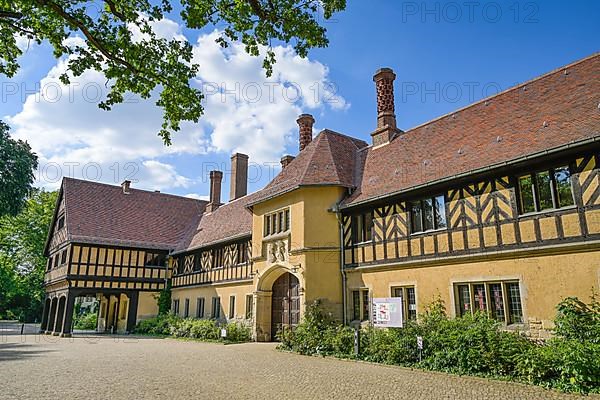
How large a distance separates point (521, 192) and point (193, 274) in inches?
770

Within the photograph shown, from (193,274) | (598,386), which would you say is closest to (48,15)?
(598,386)

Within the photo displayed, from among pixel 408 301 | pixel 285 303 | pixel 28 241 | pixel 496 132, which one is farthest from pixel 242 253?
pixel 28 241

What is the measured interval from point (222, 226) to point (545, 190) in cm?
1840

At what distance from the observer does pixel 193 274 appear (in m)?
25.3

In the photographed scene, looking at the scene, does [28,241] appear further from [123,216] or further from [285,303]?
[285,303]

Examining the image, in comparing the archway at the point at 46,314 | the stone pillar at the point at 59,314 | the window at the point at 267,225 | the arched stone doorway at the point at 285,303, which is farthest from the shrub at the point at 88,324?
the window at the point at 267,225

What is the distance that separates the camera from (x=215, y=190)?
3067 centimetres

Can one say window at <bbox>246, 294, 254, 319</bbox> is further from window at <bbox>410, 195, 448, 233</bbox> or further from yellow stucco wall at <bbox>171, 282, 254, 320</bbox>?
window at <bbox>410, 195, 448, 233</bbox>

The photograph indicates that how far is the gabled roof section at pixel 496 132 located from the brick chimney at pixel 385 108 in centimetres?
97

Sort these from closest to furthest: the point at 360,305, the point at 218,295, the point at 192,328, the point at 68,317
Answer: the point at 360,305
the point at 192,328
the point at 218,295
the point at 68,317

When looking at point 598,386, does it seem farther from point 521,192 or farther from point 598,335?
point 521,192

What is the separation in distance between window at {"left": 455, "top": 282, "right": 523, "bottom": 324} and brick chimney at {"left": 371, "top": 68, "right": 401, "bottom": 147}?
7.80m

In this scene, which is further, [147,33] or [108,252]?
[108,252]

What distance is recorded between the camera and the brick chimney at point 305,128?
2172cm
